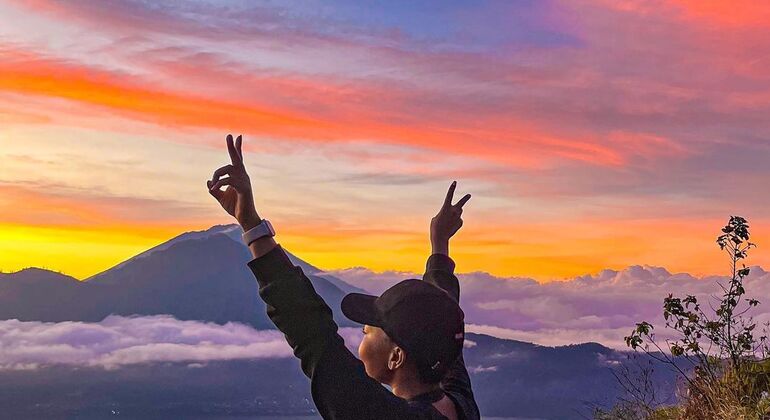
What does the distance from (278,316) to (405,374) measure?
72 cm

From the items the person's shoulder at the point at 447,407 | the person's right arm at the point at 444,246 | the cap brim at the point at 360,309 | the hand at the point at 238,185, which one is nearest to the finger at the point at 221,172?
the hand at the point at 238,185

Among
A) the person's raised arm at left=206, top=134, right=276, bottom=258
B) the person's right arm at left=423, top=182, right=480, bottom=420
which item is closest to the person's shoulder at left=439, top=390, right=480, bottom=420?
the person's right arm at left=423, top=182, right=480, bottom=420

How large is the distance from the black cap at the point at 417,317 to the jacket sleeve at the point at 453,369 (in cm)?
29

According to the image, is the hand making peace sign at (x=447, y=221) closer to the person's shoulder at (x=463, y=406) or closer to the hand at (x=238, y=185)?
the person's shoulder at (x=463, y=406)

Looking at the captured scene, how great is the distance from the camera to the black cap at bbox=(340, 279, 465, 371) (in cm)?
554

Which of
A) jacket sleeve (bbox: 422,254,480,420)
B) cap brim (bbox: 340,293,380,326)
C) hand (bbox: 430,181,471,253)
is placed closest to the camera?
cap brim (bbox: 340,293,380,326)

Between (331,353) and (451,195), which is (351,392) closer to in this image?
(331,353)

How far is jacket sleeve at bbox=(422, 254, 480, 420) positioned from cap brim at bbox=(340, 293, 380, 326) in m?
0.51

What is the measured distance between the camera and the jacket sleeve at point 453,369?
606cm

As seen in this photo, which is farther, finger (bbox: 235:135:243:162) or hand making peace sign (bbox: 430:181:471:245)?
hand making peace sign (bbox: 430:181:471:245)

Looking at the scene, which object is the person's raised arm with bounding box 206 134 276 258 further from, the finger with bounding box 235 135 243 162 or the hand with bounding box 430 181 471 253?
the hand with bounding box 430 181 471 253

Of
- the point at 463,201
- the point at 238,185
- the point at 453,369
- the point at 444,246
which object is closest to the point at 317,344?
the point at 238,185

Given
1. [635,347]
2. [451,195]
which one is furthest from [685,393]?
[451,195]

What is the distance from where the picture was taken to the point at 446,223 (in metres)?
7.39
